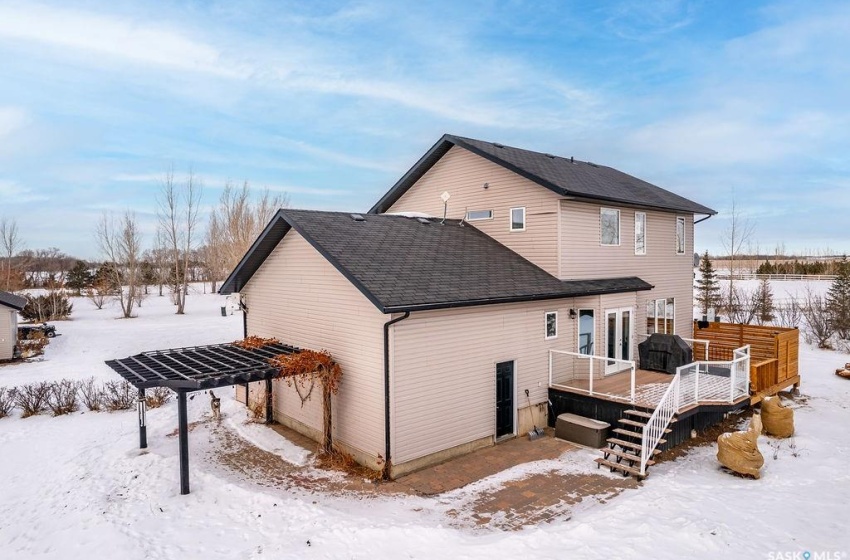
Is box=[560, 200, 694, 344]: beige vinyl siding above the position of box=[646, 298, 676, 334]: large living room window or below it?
above

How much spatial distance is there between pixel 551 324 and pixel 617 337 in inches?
117

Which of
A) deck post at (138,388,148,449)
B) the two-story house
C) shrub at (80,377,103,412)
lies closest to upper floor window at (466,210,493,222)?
the two-story house

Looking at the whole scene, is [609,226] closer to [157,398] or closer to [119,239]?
[157,398]

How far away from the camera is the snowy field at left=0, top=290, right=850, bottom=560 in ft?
20.9

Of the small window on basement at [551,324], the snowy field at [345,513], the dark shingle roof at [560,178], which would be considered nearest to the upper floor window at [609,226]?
the dark shingle roof at [560,178]

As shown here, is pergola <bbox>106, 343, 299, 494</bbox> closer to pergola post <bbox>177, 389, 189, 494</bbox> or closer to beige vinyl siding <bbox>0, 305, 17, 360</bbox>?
pergola post <bbox>177, 389, 189, 494</bbox>

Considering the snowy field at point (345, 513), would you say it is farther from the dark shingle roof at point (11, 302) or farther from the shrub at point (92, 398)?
the dark shingle roof at point (11, 302)

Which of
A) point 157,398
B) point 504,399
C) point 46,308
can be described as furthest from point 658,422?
point 46,308

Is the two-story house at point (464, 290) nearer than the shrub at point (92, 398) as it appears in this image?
Yes

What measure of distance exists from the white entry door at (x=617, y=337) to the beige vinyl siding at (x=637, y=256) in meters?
0.98

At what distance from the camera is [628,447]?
9.39 m

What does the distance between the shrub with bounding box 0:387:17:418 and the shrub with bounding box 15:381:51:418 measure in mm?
117

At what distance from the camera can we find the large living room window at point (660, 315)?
15.6m

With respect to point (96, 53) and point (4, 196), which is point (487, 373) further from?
point (4, 196)
